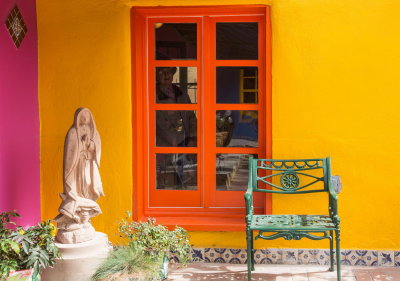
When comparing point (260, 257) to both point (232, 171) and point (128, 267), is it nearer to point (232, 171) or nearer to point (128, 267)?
point (232, 171)

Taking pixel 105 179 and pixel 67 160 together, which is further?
pixel 105 179

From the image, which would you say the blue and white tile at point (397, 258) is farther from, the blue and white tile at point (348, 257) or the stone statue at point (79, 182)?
the stone statue at point (79, 182)

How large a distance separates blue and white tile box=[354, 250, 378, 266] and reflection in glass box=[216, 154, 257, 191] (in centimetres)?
123

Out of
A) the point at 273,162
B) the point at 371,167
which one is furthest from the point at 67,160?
the point at 371,167

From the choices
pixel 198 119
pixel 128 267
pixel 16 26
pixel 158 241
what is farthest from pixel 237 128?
pixel 16 26

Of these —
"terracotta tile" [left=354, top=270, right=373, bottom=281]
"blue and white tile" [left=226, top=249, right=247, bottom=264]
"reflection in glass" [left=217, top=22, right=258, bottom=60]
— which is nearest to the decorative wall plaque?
"reflection in glass" [left=217, top=22, right=258, bottom=60]

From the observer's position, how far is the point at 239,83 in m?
5.99

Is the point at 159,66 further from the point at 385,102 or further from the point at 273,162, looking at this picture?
the point at 385,102

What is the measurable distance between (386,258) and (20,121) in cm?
353

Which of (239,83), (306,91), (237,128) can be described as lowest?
A: (237,128)

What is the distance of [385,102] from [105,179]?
105 inches

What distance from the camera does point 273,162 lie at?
225 inches

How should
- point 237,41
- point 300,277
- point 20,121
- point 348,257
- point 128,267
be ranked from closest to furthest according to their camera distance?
point 128,267 < point 300,277 < point 20,121 < point 348,257 < point 237,41

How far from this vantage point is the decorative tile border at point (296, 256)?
5.70 metres
